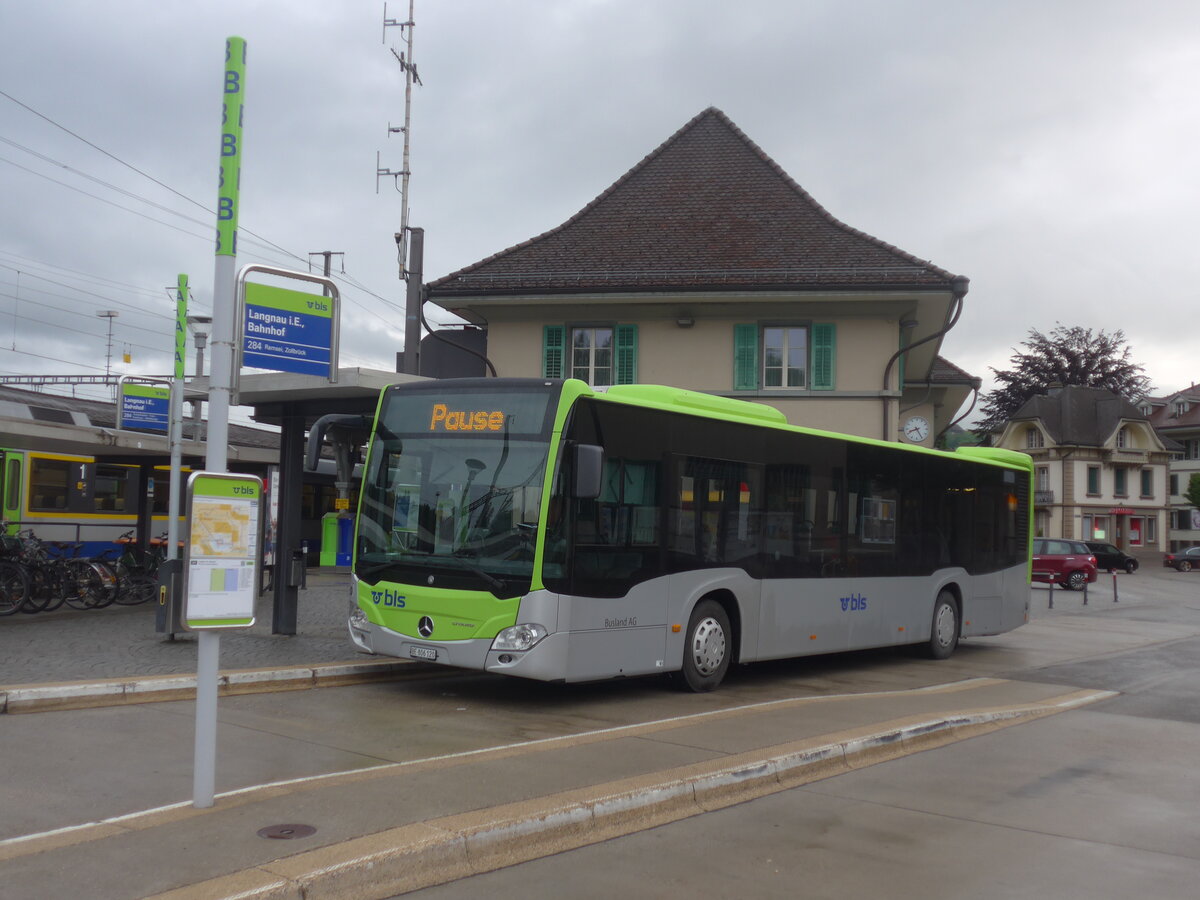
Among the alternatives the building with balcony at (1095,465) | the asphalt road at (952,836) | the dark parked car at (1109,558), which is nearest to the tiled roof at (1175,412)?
the building with balcony at (1095,465)

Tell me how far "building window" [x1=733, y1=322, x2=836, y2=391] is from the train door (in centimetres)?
1553

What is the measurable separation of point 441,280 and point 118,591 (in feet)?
36.8

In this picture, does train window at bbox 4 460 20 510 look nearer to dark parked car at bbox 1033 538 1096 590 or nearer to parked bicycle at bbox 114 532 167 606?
parked bicycle at bbox 114 532 167 606

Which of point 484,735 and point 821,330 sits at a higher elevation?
point 821,330

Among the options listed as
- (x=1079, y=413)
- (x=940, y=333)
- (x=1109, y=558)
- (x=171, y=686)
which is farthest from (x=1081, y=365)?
(x=171, y=686)

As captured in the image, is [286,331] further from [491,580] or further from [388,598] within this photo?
[491,580]

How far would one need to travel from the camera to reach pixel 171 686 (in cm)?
989

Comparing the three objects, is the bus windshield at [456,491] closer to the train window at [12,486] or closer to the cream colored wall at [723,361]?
the cream colored wall at [723,361]

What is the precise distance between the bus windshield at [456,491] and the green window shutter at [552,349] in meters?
16.0

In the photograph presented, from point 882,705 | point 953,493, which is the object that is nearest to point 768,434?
point 882,705

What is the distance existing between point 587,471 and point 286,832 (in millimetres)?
4984

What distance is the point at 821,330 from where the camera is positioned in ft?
84.8

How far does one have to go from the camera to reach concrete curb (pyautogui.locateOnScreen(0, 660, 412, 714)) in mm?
9055

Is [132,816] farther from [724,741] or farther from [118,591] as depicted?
[118,591]
